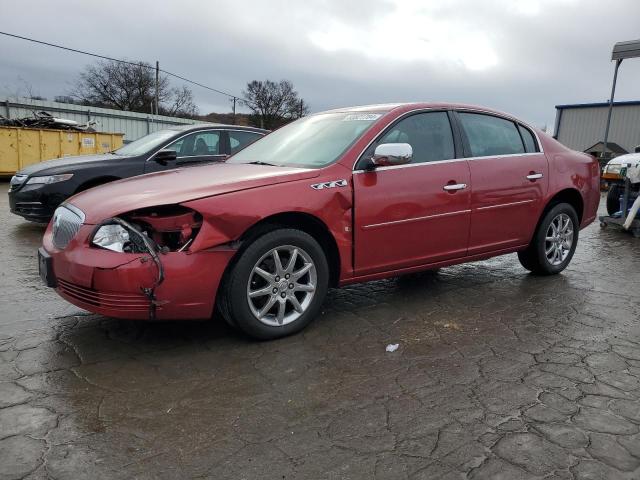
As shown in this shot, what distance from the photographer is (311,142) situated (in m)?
4.20

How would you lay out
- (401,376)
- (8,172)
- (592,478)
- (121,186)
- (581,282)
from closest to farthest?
(592,478) → (401,376) → (121,186) → (581,282) → (8,172)

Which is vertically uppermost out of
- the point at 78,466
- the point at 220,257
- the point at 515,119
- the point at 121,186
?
the point at 515,119

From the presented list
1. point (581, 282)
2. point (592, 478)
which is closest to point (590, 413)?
point (592, 478)

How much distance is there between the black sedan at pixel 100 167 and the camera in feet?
22.3

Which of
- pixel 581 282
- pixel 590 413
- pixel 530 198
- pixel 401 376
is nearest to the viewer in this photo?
pixel 590 413

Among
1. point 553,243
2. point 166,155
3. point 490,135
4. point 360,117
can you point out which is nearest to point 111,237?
point 360,117


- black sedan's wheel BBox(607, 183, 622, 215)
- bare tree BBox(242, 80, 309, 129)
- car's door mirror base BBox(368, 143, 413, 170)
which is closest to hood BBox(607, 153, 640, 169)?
black sedan's wheel BBox(607, 183, 622, 215)

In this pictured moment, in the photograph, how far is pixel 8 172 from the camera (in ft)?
51.2

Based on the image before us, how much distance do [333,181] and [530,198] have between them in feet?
7.18

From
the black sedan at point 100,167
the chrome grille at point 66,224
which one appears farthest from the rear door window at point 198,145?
the chrome grille at point 66,224

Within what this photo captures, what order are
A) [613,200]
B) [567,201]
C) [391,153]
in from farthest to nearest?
[613,200], [567,201], [391,153]

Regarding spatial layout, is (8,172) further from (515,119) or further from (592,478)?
(592,478)

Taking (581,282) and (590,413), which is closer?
(590,413)

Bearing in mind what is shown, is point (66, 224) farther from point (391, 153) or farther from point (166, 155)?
point (166, 155)
